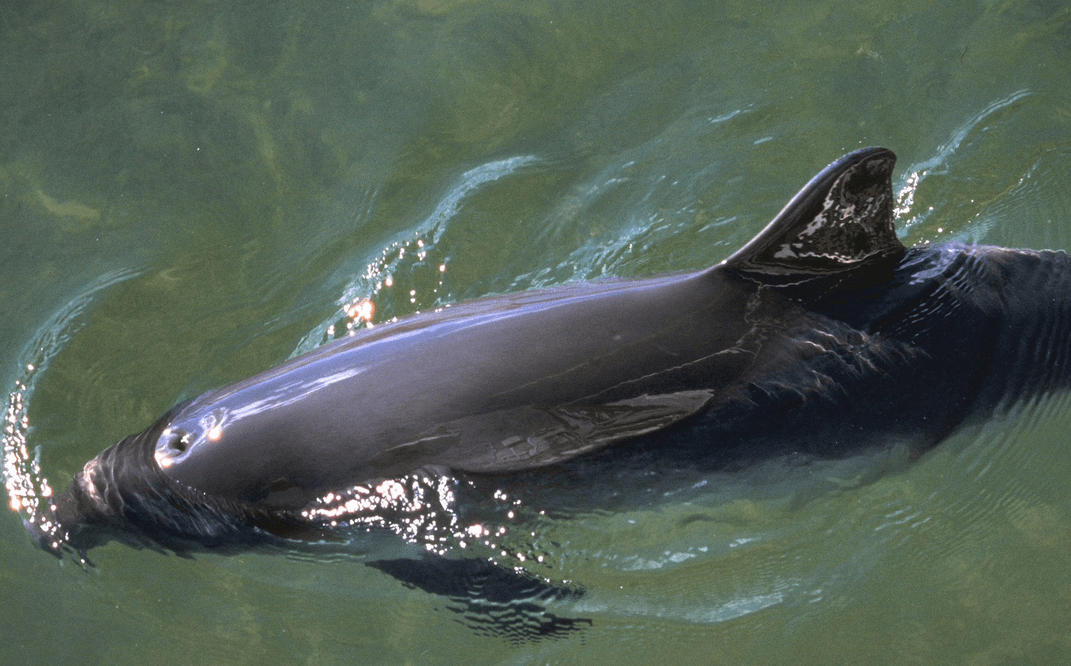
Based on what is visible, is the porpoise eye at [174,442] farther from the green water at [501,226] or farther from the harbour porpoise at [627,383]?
the green water at [501,226]

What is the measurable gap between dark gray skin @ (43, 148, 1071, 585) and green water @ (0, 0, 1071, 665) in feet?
1.73

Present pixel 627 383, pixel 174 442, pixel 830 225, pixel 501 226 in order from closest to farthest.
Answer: pixel 627 383 → pixel 830 225 → pixel 174 442 → pixel 501 226

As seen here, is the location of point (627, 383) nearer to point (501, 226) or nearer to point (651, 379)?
point (651, 379)

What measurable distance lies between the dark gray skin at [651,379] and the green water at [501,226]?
53 cm

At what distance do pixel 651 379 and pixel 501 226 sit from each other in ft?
9.57

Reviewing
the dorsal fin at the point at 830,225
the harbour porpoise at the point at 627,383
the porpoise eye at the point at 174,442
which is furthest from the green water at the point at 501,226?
the dorsal fin at the point at 830,225

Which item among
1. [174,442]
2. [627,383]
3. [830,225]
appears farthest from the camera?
[174,442]

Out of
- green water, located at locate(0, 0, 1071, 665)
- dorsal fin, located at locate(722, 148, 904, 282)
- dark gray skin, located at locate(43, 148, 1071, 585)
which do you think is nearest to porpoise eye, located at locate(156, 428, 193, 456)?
dark gray skin, located at locate(43, 148, 1071, 585)

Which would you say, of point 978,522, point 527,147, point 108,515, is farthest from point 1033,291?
point 108,515

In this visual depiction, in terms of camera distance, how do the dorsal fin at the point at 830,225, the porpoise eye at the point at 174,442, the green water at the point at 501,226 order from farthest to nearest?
1. the green water at the point at 501,226
2. the porpoise eye at the point at 174,442
3. the dorsal fin at the point at 830,225

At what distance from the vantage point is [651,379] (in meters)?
4.75

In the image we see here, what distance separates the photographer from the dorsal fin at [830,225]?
476cm

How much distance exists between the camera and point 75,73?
345 inches

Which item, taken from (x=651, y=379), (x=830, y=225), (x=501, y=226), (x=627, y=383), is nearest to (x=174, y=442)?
(x=627, y=383)
